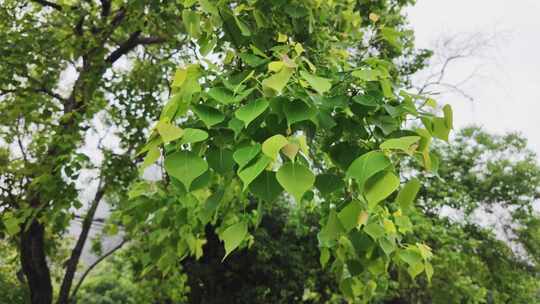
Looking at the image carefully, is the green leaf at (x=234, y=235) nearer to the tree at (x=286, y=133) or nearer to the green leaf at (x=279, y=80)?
the tree at (x=286, y=133)

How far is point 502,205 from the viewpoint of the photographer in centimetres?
988

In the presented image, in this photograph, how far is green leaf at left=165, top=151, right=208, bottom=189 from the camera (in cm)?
67

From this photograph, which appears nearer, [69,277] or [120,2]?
[120,2]

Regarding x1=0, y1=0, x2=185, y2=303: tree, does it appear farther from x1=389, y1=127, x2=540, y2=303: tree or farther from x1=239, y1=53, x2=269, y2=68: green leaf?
x1=389, y1=127, x2=540, y2=303: tree

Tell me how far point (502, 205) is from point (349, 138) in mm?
10357

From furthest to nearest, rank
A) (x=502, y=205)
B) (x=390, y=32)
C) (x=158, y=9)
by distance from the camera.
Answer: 1. (x=502, y=205)
2. (x=158, y=9)
3. (x=390, y=32)

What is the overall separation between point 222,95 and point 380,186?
13.3 inches

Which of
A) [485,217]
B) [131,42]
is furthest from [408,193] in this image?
[485,217]

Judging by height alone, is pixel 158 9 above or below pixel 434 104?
above

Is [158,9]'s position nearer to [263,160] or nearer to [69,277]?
[263,160]

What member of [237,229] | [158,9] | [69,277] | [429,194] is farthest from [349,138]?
[429,194]

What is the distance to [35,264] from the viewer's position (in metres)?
3.38

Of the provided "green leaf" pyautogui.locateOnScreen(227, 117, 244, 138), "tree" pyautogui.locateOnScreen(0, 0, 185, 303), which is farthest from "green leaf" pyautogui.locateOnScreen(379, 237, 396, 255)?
"tree" pyautogui.locateOnScreen(0, 0, 185, 303)

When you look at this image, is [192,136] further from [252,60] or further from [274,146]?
[252,60]
